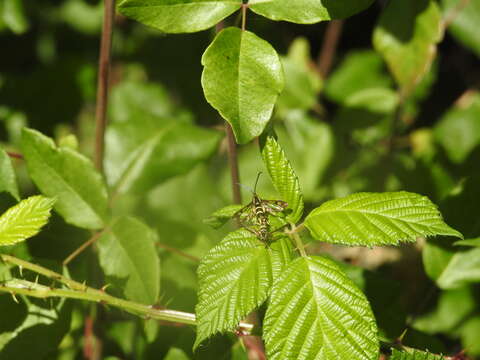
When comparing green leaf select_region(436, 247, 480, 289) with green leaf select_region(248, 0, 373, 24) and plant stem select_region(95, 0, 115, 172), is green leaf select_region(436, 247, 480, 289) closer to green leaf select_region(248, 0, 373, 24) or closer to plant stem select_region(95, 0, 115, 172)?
green leaf select_region(248, 0, 373, 24)

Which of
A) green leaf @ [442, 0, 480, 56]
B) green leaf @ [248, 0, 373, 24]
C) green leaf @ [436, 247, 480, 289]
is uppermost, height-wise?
green leaf @ [248, 0, 373, 24]

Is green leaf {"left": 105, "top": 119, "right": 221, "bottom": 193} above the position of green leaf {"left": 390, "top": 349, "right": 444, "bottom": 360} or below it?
above

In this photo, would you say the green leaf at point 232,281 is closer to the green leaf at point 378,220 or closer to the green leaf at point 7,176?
the green leaf at point 378,220

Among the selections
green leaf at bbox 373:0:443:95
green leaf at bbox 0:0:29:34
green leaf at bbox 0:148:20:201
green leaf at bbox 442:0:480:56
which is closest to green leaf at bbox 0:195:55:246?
green leaf at bbox 0:148:20:201

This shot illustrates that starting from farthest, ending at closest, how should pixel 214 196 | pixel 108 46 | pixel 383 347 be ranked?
pixel 214 196, pixel 108 46, pixel 383 347

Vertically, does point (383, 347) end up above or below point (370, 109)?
below

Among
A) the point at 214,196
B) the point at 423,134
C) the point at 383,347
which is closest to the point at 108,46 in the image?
the point at 214,196

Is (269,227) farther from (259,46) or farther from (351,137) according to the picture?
(351,137)
